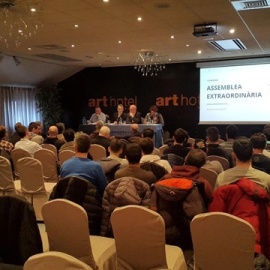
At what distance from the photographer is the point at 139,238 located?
232 centimetres

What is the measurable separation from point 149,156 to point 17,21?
408 centimetres

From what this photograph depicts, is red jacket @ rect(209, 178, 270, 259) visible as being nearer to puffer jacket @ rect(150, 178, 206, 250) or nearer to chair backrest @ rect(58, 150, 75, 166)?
puffer jacket @ rect(150, 178, 206, 250)

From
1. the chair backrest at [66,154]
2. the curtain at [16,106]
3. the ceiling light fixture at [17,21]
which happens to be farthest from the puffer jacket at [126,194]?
the curtain at [16,106]

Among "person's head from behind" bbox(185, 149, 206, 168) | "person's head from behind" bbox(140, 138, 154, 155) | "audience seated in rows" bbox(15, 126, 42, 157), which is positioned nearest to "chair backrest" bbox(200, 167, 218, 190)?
"person's head from behind" bbox(140, 138, 154, 155)

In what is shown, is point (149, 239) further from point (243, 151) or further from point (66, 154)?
point (66, 154)

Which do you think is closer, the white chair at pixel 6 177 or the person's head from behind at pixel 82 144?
the person's head from behind at pixel 82 144

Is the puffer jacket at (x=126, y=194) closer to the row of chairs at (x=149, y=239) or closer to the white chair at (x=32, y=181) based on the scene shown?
the row of chairs at (x=149, y=239)

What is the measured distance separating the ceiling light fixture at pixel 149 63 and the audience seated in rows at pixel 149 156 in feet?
22.2

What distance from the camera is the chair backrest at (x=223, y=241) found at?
2.07m

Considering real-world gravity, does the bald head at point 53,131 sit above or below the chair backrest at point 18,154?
above

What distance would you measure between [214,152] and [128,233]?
303 centimetres

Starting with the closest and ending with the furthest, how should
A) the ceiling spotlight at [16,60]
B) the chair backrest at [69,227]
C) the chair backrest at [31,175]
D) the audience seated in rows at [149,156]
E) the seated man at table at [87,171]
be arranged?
the chair backrest at [69,227] < the seated man at table at [87,171] < the audience seated in rows at [149,156] < the chair backrest at [31,175] < the ceiling spotlight at [16,60]

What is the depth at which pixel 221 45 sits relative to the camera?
30.6 ft

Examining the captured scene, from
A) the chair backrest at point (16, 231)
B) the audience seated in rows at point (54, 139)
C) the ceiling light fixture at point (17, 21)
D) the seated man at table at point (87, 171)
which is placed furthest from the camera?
the audience seated in rows at point (54, 139)
